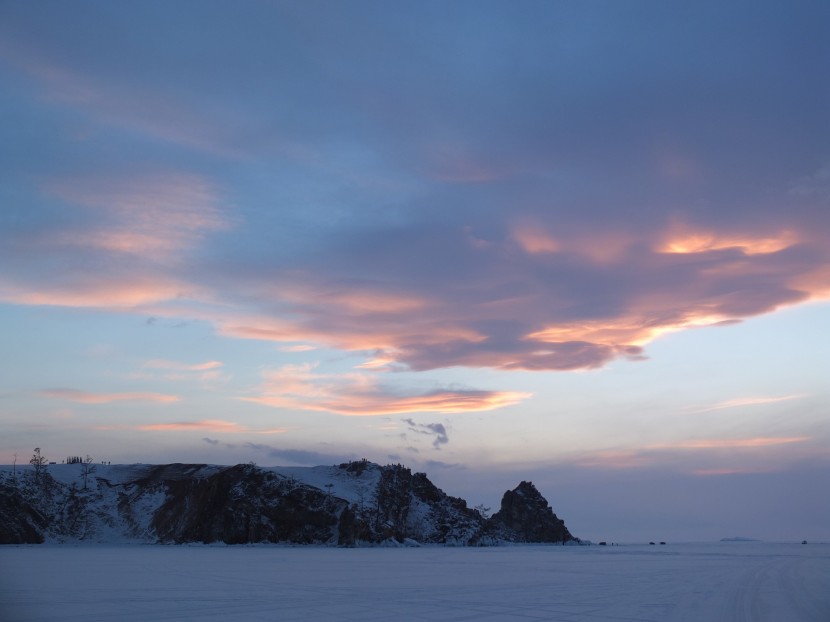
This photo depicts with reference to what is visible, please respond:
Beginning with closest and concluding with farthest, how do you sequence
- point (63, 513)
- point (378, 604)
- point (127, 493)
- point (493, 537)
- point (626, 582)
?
point (378, 604) < point (626, 582) < point (63, 513) < point (127, 493) < point (493, 537)

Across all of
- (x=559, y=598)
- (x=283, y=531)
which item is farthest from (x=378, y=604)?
(x=283, y=531)

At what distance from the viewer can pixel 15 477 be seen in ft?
384

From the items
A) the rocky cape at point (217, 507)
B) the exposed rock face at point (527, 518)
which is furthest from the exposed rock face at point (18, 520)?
the exposed rock face at point (527, 518)

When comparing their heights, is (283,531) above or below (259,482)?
below

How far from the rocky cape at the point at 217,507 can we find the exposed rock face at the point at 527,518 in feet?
88.7

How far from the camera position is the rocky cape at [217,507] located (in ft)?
374

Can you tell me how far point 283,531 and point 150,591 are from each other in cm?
9134

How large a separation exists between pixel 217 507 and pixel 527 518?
80.7 m

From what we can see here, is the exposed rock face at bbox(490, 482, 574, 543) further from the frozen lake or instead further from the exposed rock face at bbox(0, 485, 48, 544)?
the frozen lake

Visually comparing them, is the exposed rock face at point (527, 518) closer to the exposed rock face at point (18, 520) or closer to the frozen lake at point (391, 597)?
the exposed rock face at point (18, 520)

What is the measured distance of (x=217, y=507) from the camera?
11850 cm

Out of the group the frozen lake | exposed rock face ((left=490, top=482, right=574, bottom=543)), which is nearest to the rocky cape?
exposed rock face ((left=490, top=482, right=574, bottom=543))

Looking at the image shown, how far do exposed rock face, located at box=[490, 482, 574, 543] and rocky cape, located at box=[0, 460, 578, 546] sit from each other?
2702 cm

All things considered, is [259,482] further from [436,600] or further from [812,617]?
[812,617]
